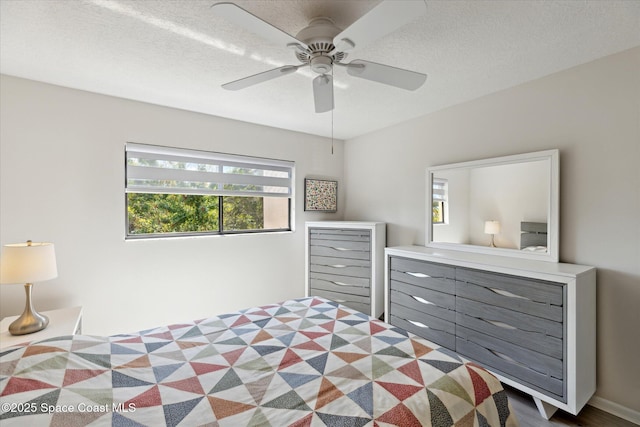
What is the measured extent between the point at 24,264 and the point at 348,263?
2.69 m

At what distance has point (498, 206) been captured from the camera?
2494 millimetres

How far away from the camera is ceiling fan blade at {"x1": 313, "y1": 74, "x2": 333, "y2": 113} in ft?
5.65

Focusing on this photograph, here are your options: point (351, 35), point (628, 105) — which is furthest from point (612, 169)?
point (351, 35)

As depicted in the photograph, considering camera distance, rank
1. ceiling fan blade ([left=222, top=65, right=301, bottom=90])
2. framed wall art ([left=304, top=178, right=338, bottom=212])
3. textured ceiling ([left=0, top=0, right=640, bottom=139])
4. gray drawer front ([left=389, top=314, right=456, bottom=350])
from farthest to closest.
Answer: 1. framed wall art ([left=304, top=178, right=338, bottom=212])
2. gray drawer front ([left=389, top=314, right=456, bottom=350])
3. ceiling fan blade ([left=222, top=65, right=301, bottom=90])
4. textured ceiling ([left=0, top=0, right=640, bottom=139])

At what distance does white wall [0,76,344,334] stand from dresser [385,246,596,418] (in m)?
1.96

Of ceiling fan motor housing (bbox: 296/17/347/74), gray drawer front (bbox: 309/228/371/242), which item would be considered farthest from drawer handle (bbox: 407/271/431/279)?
ceiling fan motor housing (bbox: 296/17/347/74)

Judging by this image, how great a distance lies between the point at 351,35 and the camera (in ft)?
4.31

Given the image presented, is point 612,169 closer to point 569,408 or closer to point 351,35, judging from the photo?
point 569,408

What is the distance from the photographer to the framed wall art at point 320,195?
151 inches

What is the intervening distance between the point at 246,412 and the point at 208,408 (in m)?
0.14

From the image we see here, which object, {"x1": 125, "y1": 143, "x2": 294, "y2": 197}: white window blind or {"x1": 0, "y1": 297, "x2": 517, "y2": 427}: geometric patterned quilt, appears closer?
{"x1": 0, "y1": 297, "x2": 517, "y2": 427}: geometric patterned quilt

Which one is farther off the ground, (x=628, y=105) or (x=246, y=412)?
(x=628, y=105)

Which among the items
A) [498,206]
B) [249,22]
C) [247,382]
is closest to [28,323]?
[247,382]

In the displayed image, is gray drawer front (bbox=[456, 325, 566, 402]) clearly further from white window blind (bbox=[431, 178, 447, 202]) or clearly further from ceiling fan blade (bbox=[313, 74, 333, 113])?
ceiling fan blade (bbox=[313, 74, 333, 113])
